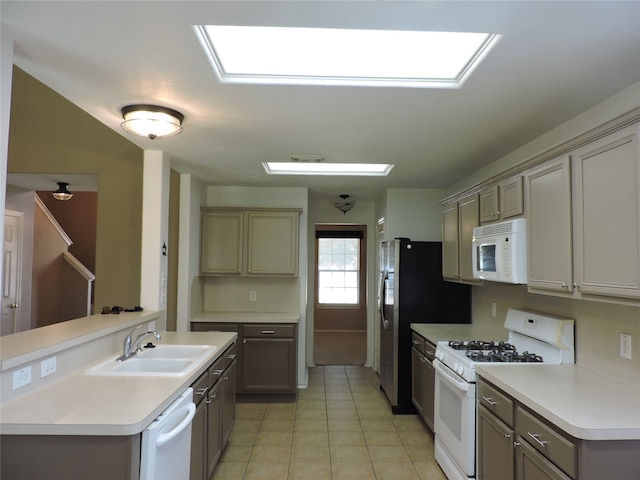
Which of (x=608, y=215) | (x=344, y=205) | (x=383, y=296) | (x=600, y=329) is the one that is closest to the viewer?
(x=608, y=215)

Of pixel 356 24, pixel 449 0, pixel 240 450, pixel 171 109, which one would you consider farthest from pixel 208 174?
pixel 449 0

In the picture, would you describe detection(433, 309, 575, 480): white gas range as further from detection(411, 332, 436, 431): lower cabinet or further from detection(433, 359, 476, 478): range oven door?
detection(411, 332, 436, 431): lower cabinet

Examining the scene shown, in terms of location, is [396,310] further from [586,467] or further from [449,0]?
[449,0]

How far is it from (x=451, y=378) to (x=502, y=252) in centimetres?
91

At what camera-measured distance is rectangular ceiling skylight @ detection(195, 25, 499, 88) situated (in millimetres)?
1742

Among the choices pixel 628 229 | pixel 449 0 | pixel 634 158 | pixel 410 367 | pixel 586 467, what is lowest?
pixel 410 367

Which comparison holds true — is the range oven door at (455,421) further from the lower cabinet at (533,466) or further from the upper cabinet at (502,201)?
the upper cabinet at (502,201)

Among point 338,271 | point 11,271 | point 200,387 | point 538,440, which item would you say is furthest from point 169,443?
point 338,271

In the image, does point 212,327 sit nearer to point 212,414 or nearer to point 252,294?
point 252,294

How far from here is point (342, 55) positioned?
1879 millimetres

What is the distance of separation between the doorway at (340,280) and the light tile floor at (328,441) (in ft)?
12.9

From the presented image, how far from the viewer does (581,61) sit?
176 cm

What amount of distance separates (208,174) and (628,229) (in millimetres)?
3555

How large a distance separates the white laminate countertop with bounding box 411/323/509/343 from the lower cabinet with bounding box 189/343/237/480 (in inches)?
65.8
